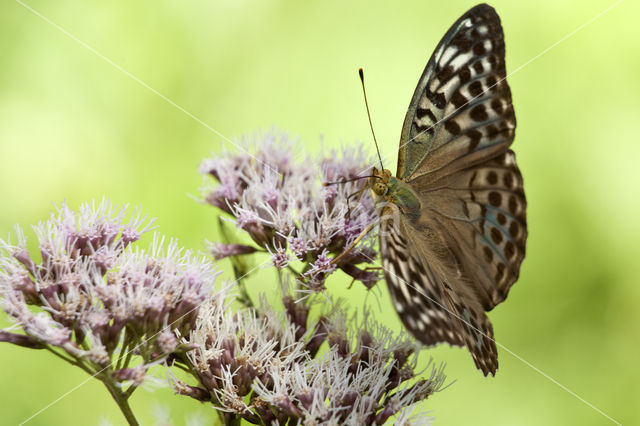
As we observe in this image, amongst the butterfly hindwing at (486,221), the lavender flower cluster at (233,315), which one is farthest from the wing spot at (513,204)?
the lavender flower cluster at (233,315)

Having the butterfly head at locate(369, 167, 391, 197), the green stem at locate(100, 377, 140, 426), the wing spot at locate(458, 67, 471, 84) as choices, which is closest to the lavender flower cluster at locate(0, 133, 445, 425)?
the green stem at locate(100, 377, 140, 426)

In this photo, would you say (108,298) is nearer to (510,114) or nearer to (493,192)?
(493,192)

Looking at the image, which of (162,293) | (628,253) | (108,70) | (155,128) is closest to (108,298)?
(162,293)

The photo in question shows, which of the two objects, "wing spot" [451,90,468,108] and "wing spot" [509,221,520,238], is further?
"wing spot" [451,90,468,108]

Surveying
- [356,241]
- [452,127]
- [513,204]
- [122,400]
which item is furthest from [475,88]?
[122,400]

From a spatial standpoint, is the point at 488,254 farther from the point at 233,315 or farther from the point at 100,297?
the point at 100,297

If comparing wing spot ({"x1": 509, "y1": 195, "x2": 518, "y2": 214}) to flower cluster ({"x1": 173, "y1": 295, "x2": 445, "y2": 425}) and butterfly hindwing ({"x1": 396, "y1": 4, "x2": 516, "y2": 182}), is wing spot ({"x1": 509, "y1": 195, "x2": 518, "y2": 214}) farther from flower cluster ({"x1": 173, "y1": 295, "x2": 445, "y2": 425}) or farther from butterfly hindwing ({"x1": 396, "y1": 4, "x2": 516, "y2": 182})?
flower cluster ({"x1": 173, "y1": 295, "x2": 445, "y2": 425})
